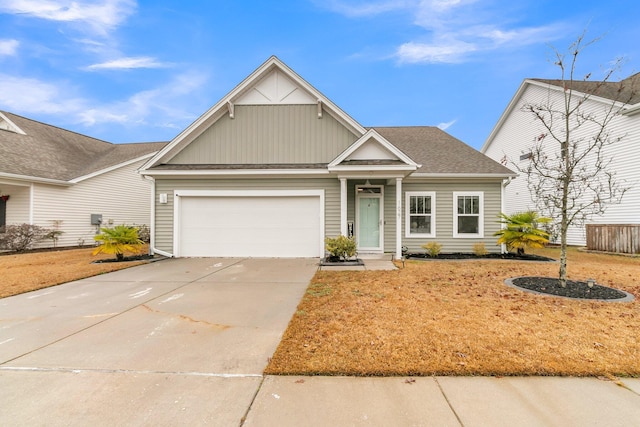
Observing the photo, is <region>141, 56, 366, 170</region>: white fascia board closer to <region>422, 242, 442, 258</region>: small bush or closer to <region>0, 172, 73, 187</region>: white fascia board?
<region>422, 242, 442, 258</region>: small bush

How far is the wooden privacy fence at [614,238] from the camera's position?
1158cm

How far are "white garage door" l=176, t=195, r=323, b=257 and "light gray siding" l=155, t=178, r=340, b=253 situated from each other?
1.10ft

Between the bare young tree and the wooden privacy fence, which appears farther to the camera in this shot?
the wooden privacy fence

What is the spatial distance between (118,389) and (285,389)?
58.6 inches

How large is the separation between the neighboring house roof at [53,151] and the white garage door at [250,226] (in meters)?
8.20

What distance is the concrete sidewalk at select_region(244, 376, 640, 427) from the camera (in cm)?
220

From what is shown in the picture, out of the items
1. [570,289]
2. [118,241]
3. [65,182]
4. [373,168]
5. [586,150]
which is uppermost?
[586,150]

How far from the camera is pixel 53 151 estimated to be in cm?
1577

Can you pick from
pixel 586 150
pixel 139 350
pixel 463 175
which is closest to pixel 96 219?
pixel 139 350

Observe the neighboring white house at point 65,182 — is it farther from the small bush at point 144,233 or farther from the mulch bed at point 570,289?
the mulch bed at point 570,289

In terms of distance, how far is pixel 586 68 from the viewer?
678 centimetres

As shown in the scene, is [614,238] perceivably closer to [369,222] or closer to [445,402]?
[369,222]

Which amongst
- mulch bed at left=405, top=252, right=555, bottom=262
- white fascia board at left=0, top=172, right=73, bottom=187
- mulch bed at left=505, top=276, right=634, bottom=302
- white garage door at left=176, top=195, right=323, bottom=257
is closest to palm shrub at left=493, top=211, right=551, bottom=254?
mulch bed at left=405, top=252, right=555, bottom=262

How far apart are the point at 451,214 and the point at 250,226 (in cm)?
754
